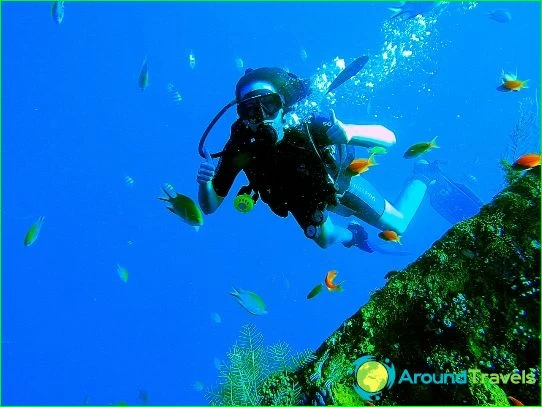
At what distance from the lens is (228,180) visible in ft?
15.7

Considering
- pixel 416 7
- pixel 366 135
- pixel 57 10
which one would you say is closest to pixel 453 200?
pixel 416 7

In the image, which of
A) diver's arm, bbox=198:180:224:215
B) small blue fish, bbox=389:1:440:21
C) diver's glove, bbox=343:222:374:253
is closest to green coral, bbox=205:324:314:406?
diver's arm, bbox=198:180:224:215

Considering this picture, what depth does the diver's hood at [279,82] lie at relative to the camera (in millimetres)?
4484

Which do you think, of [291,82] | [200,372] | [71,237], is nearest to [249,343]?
[291,82]

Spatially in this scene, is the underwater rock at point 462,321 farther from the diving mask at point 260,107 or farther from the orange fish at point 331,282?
the diving mask at point 260,107

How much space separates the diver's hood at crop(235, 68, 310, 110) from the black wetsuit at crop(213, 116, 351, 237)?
0.43 metres

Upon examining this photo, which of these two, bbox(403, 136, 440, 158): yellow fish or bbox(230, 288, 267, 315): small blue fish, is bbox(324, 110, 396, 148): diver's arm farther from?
bbox(230, 288, 267, 315): small blue fish

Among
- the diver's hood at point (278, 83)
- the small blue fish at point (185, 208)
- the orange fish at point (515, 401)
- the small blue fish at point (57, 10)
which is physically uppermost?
the small blue fish at point (57, 10)

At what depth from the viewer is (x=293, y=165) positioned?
4168mm

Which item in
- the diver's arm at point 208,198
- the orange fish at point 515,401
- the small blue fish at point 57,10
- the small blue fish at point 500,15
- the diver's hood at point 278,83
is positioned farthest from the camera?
the small blue fish at point 500,15

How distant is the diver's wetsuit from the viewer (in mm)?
4156

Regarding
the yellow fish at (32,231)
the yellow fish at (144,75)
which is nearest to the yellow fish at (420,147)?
the yellow fish at (144,75)

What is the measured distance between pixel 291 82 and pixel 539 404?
3858 millimetres

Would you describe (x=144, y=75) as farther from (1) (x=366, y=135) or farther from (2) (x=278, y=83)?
(1) (x=366, y=135)
